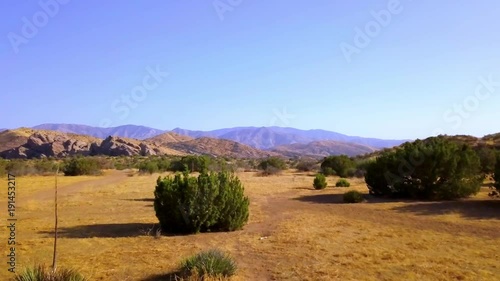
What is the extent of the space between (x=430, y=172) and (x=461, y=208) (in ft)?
12.5

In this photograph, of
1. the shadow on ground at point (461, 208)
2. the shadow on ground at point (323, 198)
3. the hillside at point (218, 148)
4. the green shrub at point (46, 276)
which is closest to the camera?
the green shrub at point (46, 276)

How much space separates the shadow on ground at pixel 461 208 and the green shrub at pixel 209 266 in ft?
38.5

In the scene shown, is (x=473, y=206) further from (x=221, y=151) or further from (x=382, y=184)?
(x=221, y=151)

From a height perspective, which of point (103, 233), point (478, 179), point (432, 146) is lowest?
point (103, 233)

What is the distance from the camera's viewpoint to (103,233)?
536 inches

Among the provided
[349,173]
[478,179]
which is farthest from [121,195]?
[349,173]

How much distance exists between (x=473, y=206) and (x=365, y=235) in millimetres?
8151

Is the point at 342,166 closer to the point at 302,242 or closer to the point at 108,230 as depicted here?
the point at 302,242

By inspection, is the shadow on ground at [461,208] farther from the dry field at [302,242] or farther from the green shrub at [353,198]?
the green shrub at [353,198]

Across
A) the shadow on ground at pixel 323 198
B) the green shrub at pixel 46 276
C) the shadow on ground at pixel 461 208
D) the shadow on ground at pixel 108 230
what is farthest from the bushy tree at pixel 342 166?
the green shrub at pixel 46 276

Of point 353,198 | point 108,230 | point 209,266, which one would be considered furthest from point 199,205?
point 353,198

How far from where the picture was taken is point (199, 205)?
44.8ft

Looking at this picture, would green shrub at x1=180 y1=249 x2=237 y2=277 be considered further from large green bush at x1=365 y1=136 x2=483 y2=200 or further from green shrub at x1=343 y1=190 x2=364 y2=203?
large green bush at x1=365 y1=136 x2=483 y2=200

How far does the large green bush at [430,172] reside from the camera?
69.6 feet
